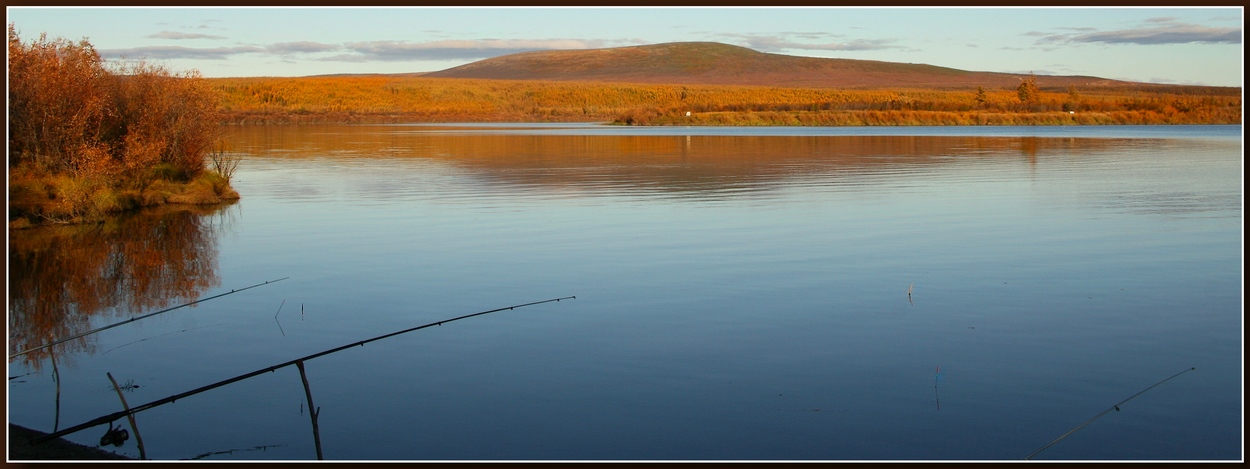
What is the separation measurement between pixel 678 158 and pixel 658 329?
81.0 feet

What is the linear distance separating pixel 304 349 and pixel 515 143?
3826 cm

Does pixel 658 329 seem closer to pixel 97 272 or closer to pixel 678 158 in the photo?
pixel 97 272

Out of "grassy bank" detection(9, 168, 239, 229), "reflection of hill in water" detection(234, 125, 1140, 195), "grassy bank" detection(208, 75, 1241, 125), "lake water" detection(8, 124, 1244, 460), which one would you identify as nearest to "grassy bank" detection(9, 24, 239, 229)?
"grassy bank" detection(9, 168, 239, 229)

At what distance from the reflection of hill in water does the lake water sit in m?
5.15

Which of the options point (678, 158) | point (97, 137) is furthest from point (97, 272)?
point (678, 158)

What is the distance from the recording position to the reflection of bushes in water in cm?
959

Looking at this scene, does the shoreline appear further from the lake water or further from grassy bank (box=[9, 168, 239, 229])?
grassy bank (box=[9, 168, 239, 229])

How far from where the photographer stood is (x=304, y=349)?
332 inches

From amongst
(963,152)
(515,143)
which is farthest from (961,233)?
(515,143)

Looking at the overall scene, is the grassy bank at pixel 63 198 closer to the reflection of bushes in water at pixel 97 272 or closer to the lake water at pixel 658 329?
the reflection of bushes in water at pixel 97 272

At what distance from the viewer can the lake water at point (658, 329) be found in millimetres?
6434

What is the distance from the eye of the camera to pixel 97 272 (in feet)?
40.7

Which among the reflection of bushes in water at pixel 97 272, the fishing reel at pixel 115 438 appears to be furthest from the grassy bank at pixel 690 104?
the fishing reel at pixel 115 438

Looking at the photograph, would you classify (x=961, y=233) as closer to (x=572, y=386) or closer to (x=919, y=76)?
(x=572, y=386)
